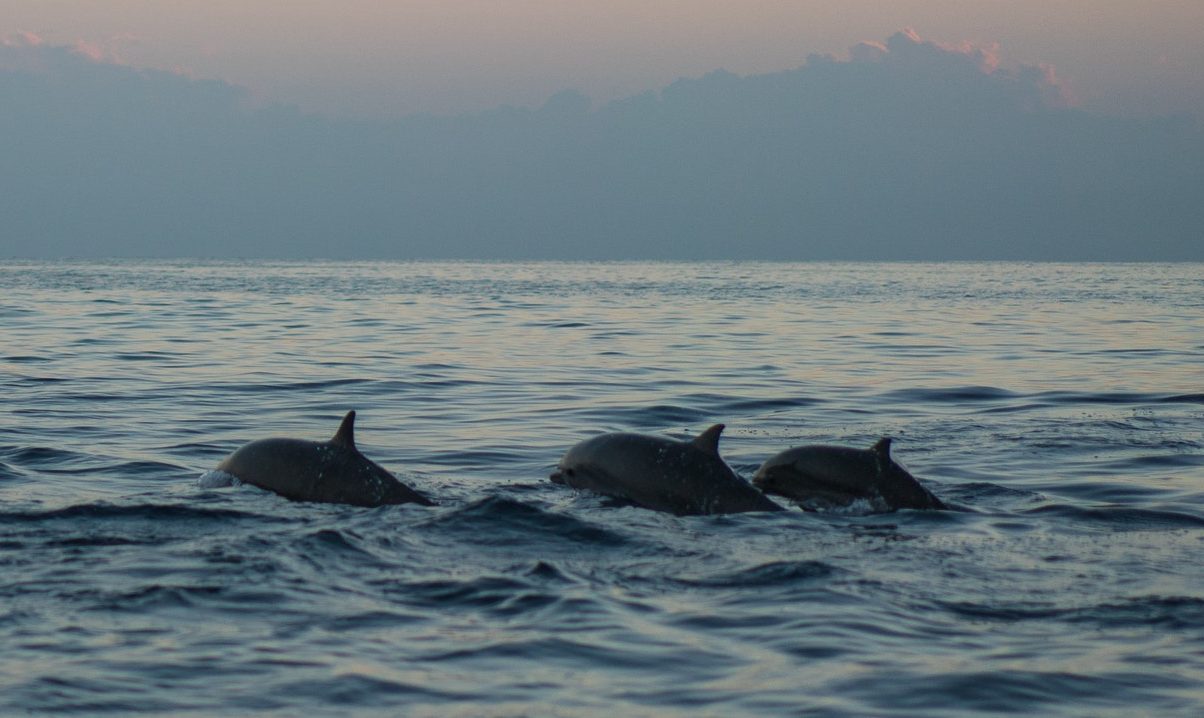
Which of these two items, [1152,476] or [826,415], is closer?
[1152,476]

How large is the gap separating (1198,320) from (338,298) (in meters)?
34.0

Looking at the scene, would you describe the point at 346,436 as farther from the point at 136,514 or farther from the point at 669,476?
the point at 669,476

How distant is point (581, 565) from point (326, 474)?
9.97 feet

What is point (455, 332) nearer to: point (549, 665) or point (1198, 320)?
point (1198, 320)

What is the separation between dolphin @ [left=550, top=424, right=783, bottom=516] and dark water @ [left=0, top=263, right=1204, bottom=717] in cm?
26

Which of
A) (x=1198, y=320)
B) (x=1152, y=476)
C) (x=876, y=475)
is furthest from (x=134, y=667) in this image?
(x=1198, y=320)

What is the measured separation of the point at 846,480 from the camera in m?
12.2

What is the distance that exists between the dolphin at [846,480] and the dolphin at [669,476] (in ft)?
2.04

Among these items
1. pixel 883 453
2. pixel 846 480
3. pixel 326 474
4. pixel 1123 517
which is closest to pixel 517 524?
pixel 326 474

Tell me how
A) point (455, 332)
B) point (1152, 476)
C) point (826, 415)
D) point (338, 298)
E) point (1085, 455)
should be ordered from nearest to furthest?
point (1152, 476) < point (1085, 455) < point (826, 415) < point (455, 332) < point (338, 298)

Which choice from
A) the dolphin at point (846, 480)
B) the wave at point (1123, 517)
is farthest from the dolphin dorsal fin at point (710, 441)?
the wave at point (1123, 517)

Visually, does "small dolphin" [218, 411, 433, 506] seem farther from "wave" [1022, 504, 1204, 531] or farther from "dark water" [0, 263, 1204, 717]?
"wave" [1022, 504, 1204, 531]

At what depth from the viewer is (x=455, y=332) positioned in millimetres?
37250

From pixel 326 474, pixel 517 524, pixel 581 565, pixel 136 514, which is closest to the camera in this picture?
pixel 581 565
